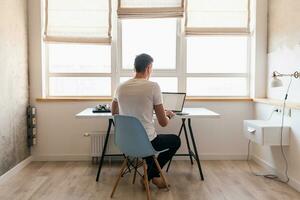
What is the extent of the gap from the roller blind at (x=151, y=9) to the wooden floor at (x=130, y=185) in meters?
2.00

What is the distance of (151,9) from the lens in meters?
4.56

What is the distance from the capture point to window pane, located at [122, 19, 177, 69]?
4.74 metres

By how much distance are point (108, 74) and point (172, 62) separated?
0.91 m

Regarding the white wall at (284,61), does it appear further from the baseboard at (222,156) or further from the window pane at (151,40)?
the window pane at (151,40)

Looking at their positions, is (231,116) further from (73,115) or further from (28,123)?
(28,123)

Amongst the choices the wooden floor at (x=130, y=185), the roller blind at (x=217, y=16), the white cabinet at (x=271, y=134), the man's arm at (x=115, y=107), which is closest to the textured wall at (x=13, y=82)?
the wooden floor at (x=130, y=185)

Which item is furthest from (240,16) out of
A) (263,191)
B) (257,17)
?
(263,191)

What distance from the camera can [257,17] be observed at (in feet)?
15.0

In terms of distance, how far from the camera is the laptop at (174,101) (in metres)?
3.87

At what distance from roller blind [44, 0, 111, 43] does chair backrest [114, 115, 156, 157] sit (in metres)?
1.91

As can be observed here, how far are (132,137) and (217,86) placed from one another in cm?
222

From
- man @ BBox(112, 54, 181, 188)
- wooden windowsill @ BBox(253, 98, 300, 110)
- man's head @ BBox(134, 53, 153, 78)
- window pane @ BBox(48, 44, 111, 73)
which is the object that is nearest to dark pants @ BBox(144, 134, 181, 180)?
man @ BBox(112, 54, 181, 188)

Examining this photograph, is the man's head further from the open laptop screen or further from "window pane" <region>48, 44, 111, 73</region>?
"window pane" <region>48, 44, 111, 73</region>

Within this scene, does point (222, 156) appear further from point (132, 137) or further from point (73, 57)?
point (73, 57)
